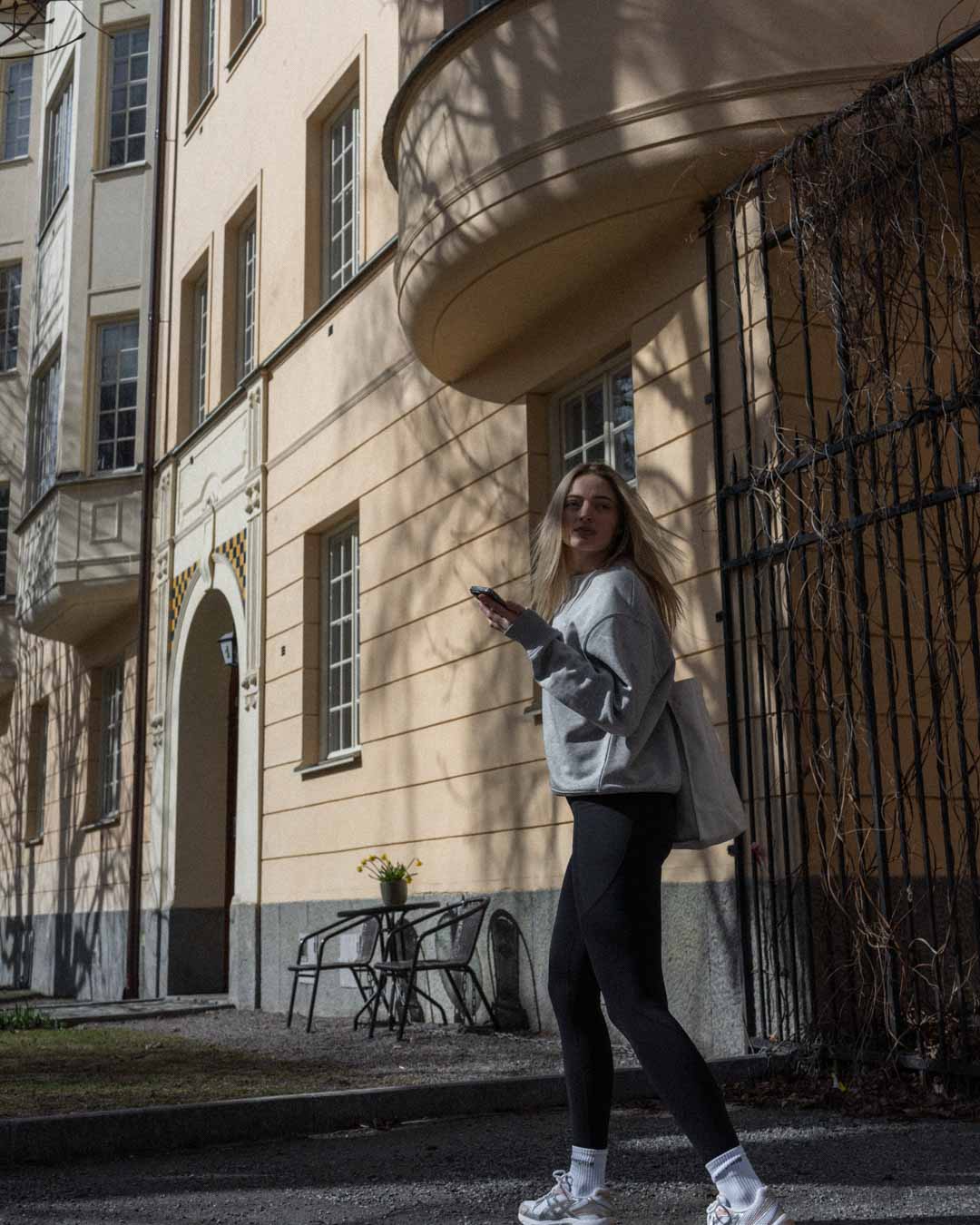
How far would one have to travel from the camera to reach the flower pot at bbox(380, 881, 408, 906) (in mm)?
9609

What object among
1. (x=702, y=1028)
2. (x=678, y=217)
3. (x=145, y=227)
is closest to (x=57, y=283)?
(x=145, y=227)

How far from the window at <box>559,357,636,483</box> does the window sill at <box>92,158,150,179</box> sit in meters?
10.5

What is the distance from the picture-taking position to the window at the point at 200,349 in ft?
52.9

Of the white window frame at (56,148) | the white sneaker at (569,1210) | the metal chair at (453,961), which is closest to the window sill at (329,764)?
the metal chair at (453,961)

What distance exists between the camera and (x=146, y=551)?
54.4 feet

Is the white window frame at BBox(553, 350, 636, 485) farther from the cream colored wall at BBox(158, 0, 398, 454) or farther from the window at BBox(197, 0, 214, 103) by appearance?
the window at BBox(197, 0, 214, 103)

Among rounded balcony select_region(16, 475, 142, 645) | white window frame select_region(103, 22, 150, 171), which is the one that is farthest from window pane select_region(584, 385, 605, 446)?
white window frame select_region(103, 22, 150, 171)

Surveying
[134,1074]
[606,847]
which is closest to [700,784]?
[606,847]

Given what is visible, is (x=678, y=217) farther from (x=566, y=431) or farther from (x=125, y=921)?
(x=125, y=921)

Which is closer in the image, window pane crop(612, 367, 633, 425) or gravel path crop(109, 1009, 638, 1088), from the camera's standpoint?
gravel path crop(109, 1009, 638, 1088)

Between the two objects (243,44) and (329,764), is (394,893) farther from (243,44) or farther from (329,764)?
(243,44)

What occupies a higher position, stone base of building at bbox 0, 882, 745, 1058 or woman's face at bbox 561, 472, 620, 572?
woman's face at bbox 561, 472, 620, 572

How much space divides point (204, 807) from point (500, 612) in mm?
12054

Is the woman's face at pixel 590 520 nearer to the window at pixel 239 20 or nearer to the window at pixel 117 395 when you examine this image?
the window at pixel 239 20
